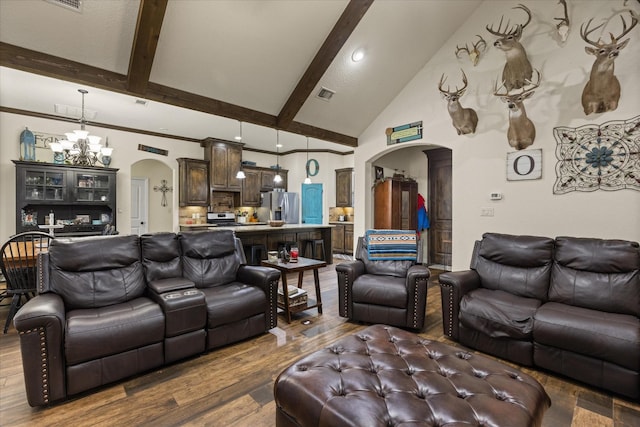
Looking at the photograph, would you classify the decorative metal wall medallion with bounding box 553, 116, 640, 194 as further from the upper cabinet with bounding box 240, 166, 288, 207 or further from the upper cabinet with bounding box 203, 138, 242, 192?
the upper cabinet with bounding box 240, 166, 288, 207

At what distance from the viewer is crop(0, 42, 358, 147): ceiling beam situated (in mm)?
3014

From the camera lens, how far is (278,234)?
5.89 m

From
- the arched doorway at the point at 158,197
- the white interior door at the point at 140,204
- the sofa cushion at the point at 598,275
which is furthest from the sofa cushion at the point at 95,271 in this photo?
the white interior door at the point at 140,204

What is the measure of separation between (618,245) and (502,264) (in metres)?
0.89

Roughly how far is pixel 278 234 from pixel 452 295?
3694 mm

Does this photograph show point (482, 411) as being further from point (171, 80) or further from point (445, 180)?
point (445, 180)

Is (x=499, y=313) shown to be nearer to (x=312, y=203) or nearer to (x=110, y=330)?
(x=110, y=330)

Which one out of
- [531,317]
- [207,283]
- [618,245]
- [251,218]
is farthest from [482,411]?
[251,218]

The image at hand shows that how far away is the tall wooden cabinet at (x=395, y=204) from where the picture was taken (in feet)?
20.0

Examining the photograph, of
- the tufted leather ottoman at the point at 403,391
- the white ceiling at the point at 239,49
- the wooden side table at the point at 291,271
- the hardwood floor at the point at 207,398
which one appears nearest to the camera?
the tufted leather ottoman at the point at 403,391

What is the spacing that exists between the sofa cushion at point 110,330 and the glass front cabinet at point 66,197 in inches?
166

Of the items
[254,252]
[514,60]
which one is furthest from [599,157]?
[254,252]

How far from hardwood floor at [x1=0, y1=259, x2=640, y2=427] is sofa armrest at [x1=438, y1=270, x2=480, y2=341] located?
0.63 metres

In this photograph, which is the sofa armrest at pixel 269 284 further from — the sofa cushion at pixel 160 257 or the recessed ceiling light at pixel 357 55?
the recessed ceiling light at pixel 357 55
